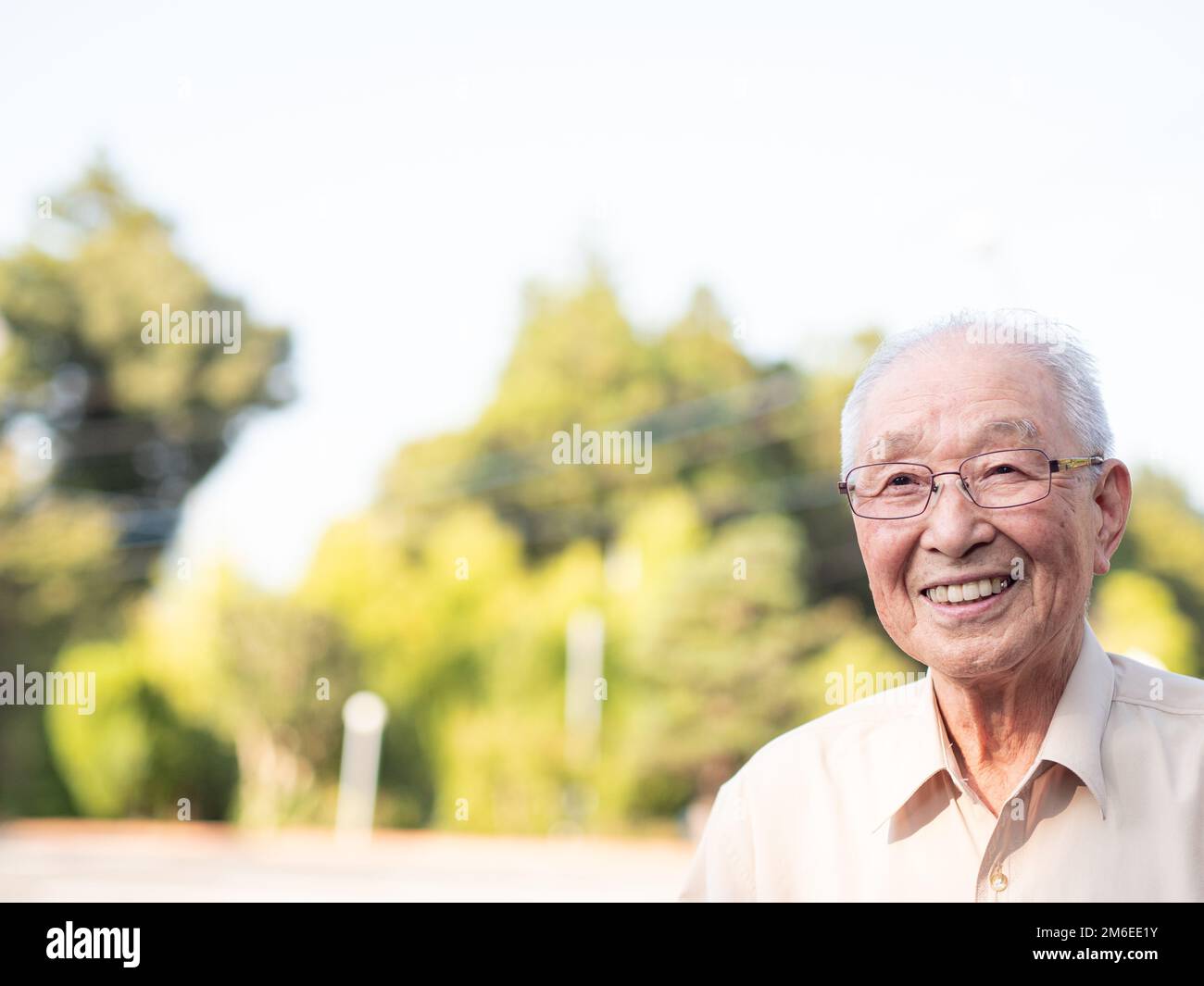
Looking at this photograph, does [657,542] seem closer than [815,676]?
No

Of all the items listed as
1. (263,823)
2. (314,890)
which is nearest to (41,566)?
(263,823)

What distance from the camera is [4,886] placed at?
25.7ft

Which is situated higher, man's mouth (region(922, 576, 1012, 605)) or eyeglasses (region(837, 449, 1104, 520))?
eyeglasses (region(837, 449, 1104, 520))

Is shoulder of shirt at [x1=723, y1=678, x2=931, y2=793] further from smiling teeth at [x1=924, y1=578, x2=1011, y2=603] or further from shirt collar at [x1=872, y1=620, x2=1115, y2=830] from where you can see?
smiling teeth at [x1=924, y1=578, x2=1011, y2=603]

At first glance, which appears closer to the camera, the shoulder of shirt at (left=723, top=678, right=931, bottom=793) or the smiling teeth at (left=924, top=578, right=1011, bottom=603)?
the smiling teeth at (left=924, top=578, right=1011, bottom=603)

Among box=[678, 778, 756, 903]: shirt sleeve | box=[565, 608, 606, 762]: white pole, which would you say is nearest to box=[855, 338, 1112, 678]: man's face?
box=[678, 778, 756, 903]: shirt sleeve

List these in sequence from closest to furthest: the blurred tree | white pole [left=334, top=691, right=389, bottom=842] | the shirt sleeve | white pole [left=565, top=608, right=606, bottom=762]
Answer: the shirt sleeve
white pole [left=565, top=608, right=606, bottom=762]
white pole [left=334, top=691, right=389, bottom=842]
the blurred tree

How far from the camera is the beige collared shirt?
3.26 ft

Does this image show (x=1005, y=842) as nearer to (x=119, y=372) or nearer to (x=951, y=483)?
(x=951, y=483)

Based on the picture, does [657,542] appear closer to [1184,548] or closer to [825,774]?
[1184,548]

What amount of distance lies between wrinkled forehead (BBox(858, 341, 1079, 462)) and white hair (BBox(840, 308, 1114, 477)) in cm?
1

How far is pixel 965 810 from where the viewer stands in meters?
1.07

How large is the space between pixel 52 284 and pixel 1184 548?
529 inches

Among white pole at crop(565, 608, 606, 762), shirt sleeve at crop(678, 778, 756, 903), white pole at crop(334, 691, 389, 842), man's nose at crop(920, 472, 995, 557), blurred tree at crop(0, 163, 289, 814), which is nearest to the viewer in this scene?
man's nose at crop(920, 472, 995, 557)
